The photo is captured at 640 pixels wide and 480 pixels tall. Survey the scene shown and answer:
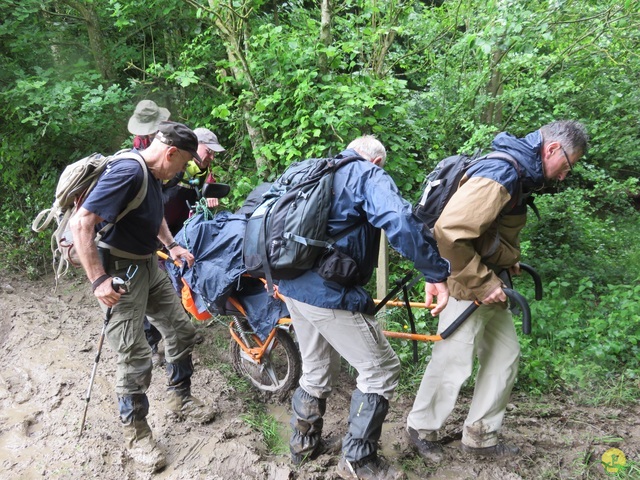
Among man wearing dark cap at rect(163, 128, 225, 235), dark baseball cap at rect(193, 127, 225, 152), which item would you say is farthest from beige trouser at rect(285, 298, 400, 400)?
dark baseball cap at rect(193, 127, 225, 152)

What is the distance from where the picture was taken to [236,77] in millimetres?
5059

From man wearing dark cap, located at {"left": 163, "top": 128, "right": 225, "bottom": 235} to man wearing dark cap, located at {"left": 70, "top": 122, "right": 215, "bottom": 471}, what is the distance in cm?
115

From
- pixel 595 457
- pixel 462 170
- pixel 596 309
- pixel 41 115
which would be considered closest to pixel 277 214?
pixel 462 170

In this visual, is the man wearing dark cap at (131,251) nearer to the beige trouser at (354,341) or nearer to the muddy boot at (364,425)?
the beige trouser at (354,341)

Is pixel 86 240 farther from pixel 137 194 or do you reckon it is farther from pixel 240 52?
pixel 240 52

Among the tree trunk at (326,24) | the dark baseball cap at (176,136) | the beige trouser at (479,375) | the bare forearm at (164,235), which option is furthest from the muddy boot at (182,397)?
the tree trunk at (326,24)

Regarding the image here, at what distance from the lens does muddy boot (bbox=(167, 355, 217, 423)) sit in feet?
11.5

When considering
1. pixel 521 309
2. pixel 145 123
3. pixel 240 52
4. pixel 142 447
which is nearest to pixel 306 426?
pixel 142 447

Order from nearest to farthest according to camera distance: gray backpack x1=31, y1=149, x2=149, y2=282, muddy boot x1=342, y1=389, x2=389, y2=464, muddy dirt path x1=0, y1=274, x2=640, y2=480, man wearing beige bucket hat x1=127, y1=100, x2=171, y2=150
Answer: muddy boot x1=342, y1=389, x2=389, y2=464, gray backpack x1=31, y1=149, x2=149, y2=282, muddy dirt path x1=0, y1=274, x2=640, y2=480, man wearing beige bucket hat x1=127, y1=100, x2=171, y2=150

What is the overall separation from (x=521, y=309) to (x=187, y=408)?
2.60 m

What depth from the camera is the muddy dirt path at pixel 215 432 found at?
291cm

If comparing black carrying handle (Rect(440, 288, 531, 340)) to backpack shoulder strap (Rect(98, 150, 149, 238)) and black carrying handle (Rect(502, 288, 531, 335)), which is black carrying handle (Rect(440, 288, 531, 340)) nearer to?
black carrying handle (Rect(502, 288, 531, 335))

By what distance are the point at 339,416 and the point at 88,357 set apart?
2.76 metres

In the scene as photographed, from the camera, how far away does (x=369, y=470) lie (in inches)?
105
